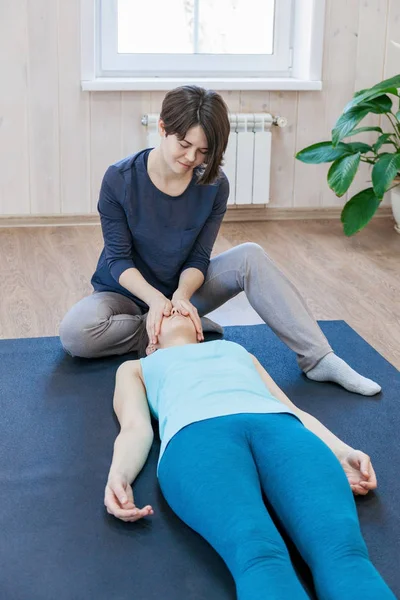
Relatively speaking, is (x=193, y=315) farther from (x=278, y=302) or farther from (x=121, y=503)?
(x=121, y=503)

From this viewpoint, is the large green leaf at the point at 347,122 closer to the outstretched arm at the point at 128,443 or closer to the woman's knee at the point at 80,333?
the woman's knee at the point at 80,333

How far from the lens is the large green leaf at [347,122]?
140 inches

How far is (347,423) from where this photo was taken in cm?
211

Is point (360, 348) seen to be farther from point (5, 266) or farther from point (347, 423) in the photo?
point (5, 266)

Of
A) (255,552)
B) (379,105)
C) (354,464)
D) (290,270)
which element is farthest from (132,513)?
(379,105)

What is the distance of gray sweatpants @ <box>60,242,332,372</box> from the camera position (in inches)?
91.7

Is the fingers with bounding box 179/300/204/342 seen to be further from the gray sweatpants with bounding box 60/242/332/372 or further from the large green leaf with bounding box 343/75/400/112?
the large green leaf with bounding box 343/75/400/112

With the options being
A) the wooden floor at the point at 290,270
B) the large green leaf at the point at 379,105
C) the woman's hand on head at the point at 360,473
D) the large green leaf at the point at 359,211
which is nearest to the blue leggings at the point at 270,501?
the woman's hand on head at the point at 360,473

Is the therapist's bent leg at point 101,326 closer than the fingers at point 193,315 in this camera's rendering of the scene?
No

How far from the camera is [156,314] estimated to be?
2.13 meters

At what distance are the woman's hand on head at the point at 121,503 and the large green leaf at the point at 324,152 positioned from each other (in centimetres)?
233

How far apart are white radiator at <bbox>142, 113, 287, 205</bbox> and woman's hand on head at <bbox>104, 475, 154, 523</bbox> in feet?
8.08

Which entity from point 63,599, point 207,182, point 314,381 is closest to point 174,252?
point 207,182

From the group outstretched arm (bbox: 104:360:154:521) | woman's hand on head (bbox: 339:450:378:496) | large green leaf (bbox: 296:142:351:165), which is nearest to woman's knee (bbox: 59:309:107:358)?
outstretched arm (bbox: 104:360:154:521)
